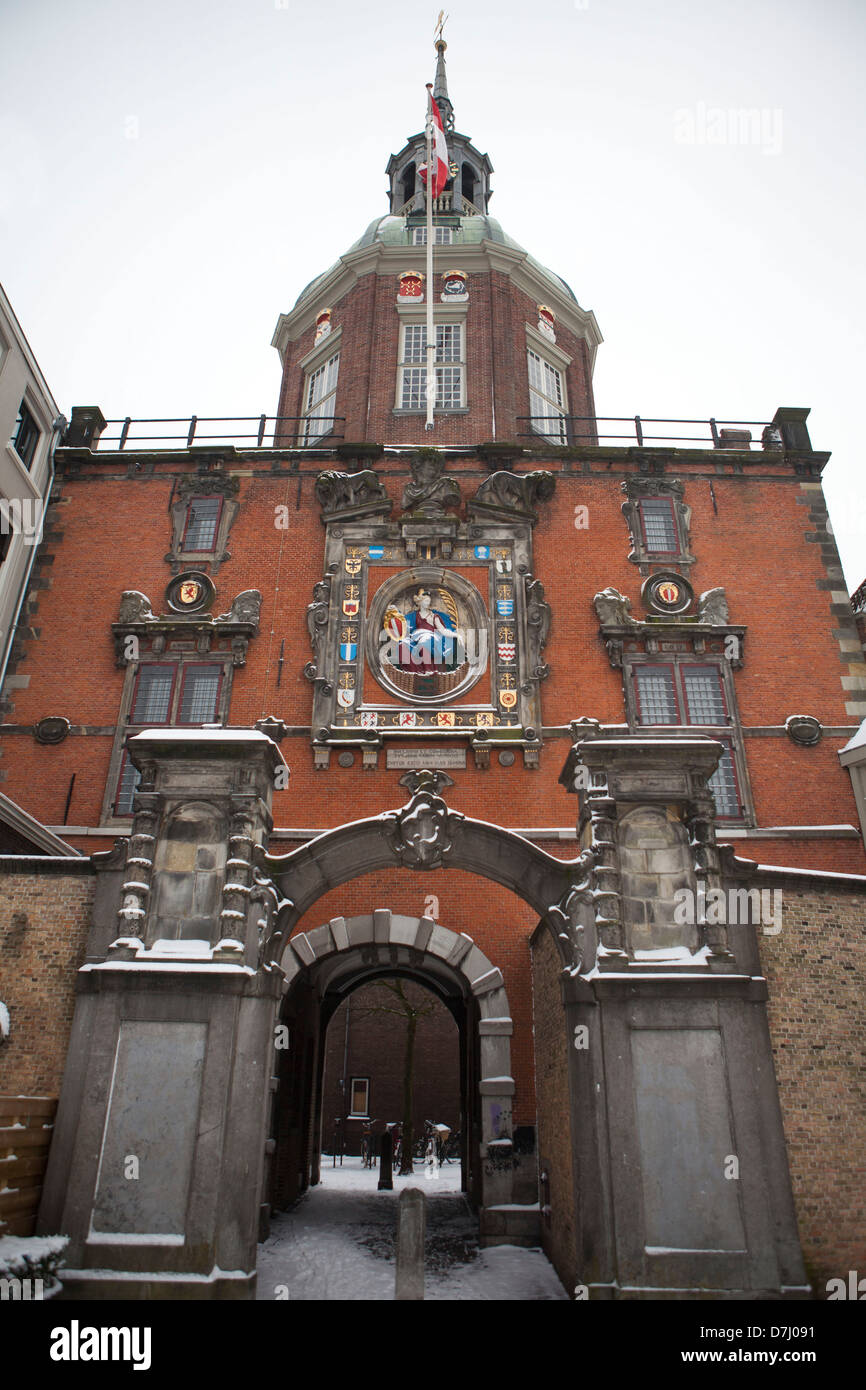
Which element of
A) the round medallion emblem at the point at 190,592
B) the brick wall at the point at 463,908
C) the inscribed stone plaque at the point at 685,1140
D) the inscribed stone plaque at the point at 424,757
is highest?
the round medallion emblem at the point at 190,592

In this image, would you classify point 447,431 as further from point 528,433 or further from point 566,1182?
Result: point 566,1182

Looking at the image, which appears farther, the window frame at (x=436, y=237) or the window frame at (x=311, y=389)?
the window frame at (x=436, y=237)

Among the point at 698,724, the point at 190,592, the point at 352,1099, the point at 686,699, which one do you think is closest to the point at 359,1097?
the point at 352,1099

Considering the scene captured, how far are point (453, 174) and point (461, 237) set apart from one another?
6.78m

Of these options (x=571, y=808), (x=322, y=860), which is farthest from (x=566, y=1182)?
(x=571, y=808)

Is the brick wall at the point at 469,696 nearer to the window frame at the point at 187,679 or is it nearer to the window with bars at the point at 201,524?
the window frame at the point at 187,679

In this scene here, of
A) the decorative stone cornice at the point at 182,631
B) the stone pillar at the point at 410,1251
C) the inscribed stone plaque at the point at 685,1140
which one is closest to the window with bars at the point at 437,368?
the decorative stone cornice at the point at 182,631

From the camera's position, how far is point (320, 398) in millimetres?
24844

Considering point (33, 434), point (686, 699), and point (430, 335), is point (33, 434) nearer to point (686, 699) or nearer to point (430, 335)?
point (430, 335)

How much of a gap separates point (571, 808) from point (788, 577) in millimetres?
7569

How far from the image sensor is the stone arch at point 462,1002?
14.5 meters

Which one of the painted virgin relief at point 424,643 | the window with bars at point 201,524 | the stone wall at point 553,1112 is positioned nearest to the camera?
the stone wall at point 553,1112

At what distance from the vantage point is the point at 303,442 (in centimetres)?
2352

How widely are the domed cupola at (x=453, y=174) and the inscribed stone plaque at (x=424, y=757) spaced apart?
69.5ft
